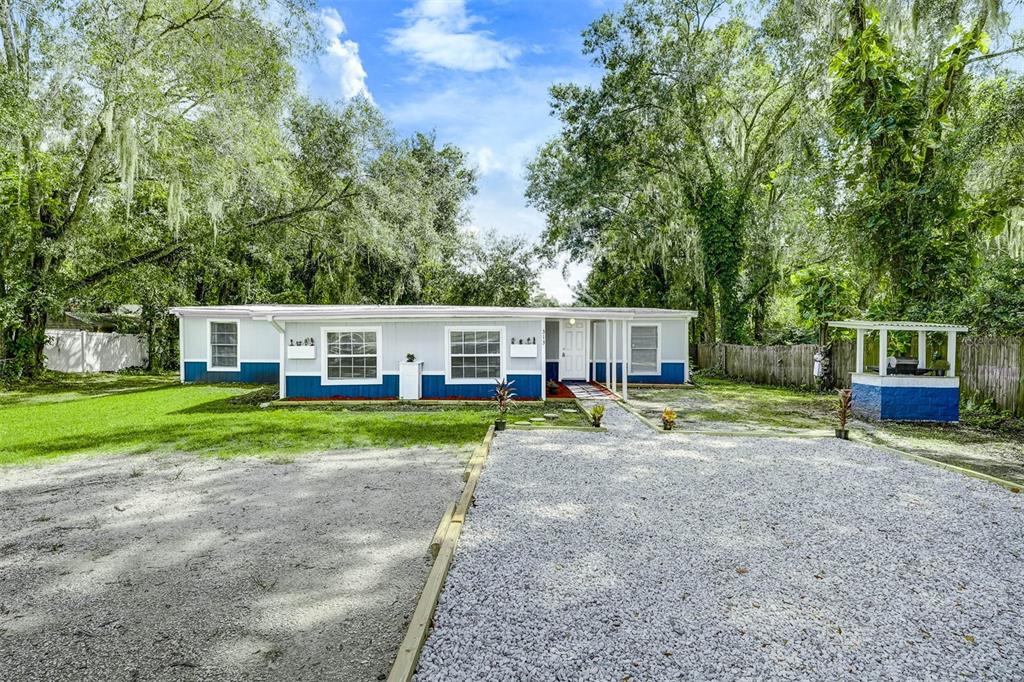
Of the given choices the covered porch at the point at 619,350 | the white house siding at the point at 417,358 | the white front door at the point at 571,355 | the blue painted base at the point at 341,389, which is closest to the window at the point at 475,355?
the white house siding at the point at 417,358

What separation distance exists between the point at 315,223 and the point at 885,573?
17.7 metres

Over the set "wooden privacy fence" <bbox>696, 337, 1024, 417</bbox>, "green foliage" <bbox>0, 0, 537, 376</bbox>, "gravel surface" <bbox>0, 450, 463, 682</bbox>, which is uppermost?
"green foliage" <bbox>0, 0, 537, 376</bbox>

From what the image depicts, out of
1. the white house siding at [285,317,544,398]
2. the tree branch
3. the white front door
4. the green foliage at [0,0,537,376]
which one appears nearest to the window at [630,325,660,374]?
the white front door

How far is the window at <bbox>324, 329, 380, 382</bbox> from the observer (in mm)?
11594

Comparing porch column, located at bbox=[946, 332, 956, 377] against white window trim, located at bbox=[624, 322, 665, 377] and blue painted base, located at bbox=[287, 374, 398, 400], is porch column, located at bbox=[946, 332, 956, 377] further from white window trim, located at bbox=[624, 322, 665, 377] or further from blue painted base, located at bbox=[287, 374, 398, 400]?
blue painted base, located at bbox=[287, 374, 398, 400]

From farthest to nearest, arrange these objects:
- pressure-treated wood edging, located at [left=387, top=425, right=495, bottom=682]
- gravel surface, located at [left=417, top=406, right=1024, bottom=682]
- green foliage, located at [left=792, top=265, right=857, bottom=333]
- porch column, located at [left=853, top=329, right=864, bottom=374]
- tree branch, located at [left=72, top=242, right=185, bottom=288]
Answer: tree branch, located at [left=72, top=242, right=185, bottom=288] → green foliage, located at [left=792, top=265, right=857, bottom=333] → porch column, located at [left=853, top=329, right=864, bottom=374] → gravel surface, located at [left=417, top=406, right=1024, bottom=682] → pressure-treated wood edging, located at [left=387, top=425, right=495, bottom=682]

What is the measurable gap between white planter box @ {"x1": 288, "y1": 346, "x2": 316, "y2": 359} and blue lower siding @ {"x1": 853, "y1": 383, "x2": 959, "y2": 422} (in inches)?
444

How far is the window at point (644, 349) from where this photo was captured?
580 inches

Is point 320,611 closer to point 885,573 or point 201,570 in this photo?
point 201,570

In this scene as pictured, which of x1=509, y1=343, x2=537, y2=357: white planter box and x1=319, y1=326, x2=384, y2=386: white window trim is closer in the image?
x1=509, y1=343, x2=537, y2=357: white planter box

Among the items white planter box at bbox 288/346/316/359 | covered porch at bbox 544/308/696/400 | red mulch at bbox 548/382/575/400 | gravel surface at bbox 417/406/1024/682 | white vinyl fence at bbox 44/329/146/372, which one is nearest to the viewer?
gravel surface at bbox 417/406/1024/682

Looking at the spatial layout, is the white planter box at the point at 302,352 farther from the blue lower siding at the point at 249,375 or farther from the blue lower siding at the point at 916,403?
the blue lower siding at the point at 916,403

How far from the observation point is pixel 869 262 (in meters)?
11.9

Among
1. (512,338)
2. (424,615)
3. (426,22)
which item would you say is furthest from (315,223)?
(424,615)
